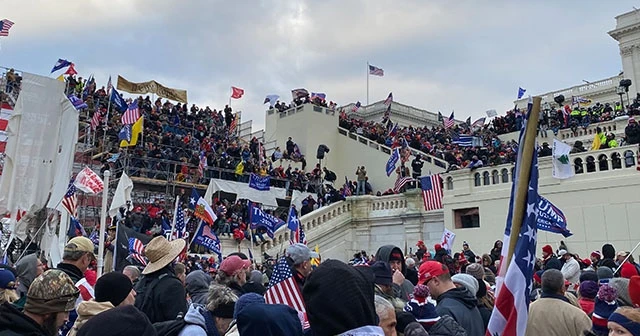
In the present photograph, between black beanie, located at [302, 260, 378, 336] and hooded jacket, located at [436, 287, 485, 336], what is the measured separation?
2067 mm

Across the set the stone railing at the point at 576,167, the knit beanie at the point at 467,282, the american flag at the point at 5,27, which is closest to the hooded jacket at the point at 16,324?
the knit beanie at the point at 467,282

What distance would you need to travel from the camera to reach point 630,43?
47.6 m

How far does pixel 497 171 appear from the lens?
18.9 meters

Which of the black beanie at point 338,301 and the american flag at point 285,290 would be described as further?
the american flag at point 285,290

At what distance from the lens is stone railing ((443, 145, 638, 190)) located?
1611cm

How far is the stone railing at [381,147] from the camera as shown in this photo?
29.4 m

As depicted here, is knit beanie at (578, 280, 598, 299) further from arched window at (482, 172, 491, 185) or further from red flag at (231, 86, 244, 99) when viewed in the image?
red flag at (231, 86, 244, 99)

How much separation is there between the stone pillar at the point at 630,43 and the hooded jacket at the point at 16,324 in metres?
52.2

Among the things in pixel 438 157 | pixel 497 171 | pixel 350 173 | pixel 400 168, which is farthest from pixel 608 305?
pixel 350 173

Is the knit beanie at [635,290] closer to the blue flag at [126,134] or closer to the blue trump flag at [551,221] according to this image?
the blue trump flag at [551,221]

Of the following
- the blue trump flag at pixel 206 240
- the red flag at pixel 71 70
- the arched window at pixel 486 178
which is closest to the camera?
the blue trump flag at pixel 206 240

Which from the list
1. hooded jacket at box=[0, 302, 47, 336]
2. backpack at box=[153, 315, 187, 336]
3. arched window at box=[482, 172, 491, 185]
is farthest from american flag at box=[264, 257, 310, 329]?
arched window at box=[482, 172, 491, 185]

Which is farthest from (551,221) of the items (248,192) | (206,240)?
(248,192)

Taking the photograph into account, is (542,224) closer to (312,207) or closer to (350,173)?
(312,207)
